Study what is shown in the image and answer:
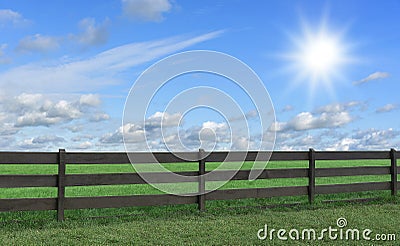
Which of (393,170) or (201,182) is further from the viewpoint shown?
(393,170)

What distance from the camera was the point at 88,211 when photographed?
9406 millimetres

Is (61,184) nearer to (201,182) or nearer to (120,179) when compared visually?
(120,179)

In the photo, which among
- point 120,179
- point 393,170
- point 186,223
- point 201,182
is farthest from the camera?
point 393,170

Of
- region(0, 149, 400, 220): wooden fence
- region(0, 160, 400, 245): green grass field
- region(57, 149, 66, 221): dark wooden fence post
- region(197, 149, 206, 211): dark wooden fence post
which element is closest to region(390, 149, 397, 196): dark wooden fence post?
region(0, 160, 400, 245): green grass field

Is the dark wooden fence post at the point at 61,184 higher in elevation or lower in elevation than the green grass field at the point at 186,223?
higher

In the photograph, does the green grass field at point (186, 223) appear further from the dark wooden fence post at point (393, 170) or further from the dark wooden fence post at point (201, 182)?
the dark wooden fence post at point (393, 170)

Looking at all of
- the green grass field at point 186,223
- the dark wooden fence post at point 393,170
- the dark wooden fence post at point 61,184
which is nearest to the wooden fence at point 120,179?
the dark wooden fence post at point 61,184

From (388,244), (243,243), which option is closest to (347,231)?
(388,244)

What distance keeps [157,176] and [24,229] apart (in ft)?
8.88

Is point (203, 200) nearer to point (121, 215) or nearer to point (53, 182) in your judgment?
point (121, 215)

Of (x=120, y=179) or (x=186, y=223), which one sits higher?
(x=120, y=179)

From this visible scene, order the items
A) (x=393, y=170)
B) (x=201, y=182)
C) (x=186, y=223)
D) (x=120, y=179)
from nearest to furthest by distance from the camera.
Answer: (x=186, y=223) < (x=120, y=179) < (x=201, y=182) < (x=393, y=170)

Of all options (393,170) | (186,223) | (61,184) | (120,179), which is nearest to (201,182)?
(186,223)

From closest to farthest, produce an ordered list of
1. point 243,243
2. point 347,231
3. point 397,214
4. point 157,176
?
point 243,243
point 347,231
point 157,176
point 397,214
